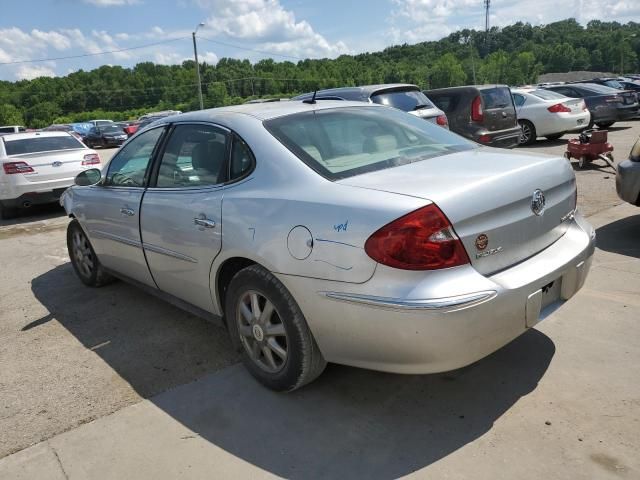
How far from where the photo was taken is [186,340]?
13.3 ft

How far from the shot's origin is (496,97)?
1162cm

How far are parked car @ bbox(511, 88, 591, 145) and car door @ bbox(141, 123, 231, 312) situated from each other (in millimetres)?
11583

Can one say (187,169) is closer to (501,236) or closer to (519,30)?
(501,236)

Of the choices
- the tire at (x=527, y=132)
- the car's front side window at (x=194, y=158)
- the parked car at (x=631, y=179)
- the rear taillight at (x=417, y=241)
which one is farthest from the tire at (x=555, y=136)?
the rear taillight at (x=417, y=241)

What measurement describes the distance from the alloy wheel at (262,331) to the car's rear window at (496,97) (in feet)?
30.8

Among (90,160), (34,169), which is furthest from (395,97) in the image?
(34,169)

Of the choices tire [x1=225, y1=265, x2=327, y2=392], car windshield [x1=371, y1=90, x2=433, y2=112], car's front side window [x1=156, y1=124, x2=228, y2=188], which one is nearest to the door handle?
car's front side window [x1=156, y1=124, x2=228, y2=188]

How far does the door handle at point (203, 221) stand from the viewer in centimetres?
327

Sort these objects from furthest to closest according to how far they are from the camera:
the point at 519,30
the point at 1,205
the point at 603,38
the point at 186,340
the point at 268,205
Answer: the point at 519,30 < the point at 603,38 < the point at 1,205 < the point at 186,340 < the point at 268,205

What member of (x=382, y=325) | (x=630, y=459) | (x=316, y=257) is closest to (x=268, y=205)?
(x=316, y=257)

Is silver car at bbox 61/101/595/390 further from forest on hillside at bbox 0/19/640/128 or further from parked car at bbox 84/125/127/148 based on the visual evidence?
forest on hillside at bbox 0/19/640/128

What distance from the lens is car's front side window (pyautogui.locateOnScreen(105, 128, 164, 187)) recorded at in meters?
4.14

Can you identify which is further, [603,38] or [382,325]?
[603,38]

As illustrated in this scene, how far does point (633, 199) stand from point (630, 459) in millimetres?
3821
